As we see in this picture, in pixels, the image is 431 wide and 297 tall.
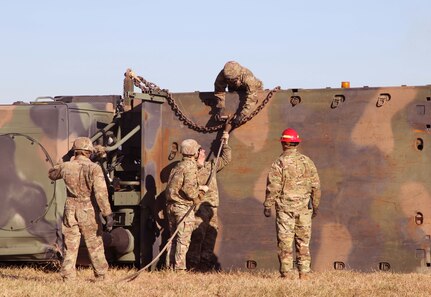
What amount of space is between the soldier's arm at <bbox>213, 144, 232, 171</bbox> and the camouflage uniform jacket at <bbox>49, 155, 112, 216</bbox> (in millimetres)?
2385

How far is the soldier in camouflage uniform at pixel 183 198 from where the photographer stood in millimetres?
13594

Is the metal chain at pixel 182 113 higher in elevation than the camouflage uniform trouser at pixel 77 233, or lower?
higher

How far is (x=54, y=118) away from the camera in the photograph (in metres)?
14.2

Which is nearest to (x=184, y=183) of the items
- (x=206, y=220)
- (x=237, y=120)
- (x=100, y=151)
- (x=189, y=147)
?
(x=189, y=147)

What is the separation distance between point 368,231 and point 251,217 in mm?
1708

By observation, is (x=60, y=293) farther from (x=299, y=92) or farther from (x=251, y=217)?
(x=299, y=92)

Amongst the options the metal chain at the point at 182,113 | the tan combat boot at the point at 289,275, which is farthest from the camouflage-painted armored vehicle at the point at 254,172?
the tan combat boot at the point at 289,275

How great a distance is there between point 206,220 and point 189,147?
1.17m

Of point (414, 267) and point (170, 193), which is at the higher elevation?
point (170, 193)

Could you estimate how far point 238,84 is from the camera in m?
14.4

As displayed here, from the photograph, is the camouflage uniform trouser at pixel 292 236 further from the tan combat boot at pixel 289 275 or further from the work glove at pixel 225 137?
the work glove at pixel 225 137

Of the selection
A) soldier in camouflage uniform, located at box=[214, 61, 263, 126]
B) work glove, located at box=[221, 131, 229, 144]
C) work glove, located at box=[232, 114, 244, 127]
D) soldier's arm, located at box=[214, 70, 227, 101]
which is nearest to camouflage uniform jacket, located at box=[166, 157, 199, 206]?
work glove, located at box=[221, 131, 229, 144]

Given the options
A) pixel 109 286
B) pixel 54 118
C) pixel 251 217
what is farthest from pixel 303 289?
pixel 54 118

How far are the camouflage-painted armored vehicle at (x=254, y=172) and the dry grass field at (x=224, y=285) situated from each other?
681 mm
